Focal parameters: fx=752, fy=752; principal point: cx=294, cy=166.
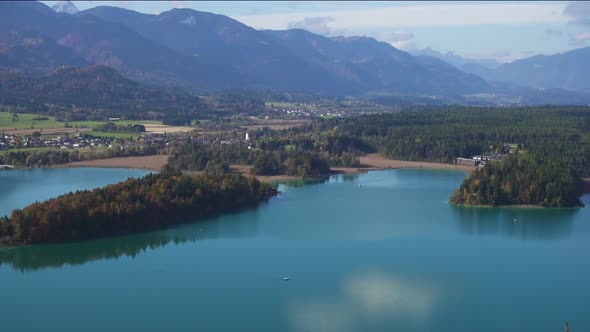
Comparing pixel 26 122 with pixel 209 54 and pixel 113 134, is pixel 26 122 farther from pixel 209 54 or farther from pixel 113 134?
pixel 209 54

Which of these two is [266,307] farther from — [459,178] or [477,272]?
[459,178]

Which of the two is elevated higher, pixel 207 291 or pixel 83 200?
pixel 83 200

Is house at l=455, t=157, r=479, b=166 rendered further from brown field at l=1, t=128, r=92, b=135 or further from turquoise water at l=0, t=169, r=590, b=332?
brown field at l=1, t=128, r=92, b=135

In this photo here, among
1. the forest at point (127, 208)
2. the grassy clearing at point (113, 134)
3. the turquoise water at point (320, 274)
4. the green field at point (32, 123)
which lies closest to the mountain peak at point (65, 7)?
the green field at point (32, 123)

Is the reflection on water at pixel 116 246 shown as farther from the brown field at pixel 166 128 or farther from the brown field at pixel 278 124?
the brown field at pixel 278 124

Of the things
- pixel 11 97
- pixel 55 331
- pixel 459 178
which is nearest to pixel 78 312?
pixel 55 331

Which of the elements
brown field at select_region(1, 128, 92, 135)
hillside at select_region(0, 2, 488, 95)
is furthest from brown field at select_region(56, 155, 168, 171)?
hillside at select_region(0, 2, 488, 95)
